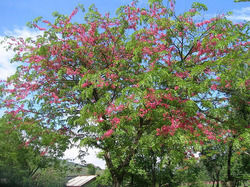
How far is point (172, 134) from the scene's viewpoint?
294 inches

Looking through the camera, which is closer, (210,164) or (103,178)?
(103,178)

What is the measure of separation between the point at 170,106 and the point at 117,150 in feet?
11.4

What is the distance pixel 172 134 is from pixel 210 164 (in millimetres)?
26996

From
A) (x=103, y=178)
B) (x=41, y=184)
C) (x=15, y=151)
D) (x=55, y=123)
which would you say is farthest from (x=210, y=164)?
(x=55, y=123)

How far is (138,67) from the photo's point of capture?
32.4 feet

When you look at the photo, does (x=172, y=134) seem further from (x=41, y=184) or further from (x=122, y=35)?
(x=41, y=184)

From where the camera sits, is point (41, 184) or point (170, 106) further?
point (41, 184)

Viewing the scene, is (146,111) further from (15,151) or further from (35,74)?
(15,151)

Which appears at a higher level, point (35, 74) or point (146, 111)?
point (35, 74)

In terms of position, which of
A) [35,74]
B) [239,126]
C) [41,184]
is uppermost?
[35,74]

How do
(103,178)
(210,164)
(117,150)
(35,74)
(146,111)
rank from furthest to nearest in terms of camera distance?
(210,164), (103,178), (35,74), (117,150), (146,111)

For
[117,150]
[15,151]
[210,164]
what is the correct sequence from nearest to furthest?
1. [117,150]
2. [15,151]
3. [210,164]

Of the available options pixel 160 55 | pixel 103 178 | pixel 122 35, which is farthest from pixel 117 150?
pixel 103 178

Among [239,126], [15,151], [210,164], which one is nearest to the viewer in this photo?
[239,126]
